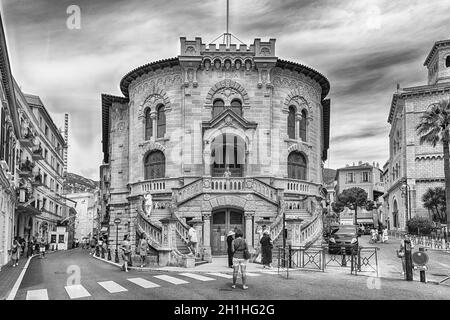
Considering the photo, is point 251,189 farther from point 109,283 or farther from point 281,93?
point 109,283

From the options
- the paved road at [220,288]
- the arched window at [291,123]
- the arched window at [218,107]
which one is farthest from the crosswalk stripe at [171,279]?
the arched window at [291,123]

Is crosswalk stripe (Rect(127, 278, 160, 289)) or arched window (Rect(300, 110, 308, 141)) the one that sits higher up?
arched window (Rect(300, 110, 308, 141))

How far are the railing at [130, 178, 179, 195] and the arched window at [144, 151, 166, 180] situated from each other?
83 cm

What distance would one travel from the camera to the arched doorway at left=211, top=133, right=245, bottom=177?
38281 millimetres

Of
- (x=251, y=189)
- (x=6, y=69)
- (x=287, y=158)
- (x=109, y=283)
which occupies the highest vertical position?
(x=6, y=69)

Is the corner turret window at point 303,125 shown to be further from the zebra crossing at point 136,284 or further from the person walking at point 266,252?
the zebra crossing at point 136,284

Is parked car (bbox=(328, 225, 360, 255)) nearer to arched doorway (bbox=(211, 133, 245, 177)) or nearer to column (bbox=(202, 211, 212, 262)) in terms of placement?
column (bbox=(202, 211, 212, 262))

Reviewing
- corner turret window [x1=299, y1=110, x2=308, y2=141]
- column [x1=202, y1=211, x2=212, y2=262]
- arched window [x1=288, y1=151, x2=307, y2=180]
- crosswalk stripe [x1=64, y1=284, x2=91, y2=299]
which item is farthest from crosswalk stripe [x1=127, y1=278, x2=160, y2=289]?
corner turret window [x1=299, y1=110, x2=308, y2=141]

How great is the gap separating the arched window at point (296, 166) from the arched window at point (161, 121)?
33.5ft

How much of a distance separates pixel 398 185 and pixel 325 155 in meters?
16.2

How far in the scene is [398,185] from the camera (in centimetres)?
7288

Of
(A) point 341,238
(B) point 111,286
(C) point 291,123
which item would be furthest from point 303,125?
(B) point 111,286

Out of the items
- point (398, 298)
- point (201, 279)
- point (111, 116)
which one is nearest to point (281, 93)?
point (111, 116)

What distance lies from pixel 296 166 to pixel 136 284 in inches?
979
